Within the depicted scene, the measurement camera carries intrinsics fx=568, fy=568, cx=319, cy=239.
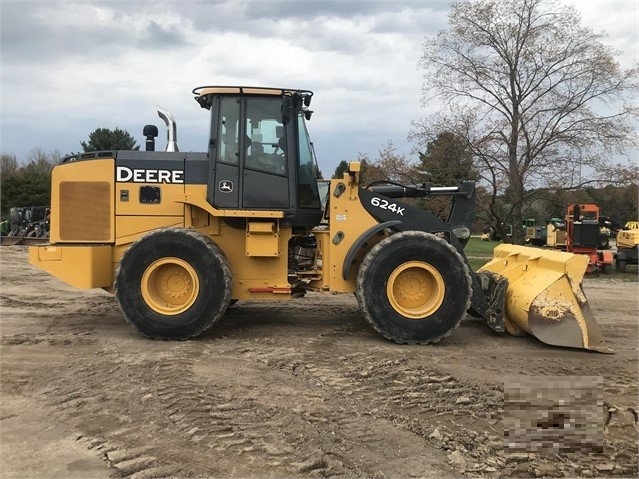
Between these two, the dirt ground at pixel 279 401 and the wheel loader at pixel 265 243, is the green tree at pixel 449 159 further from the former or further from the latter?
the wheel loader at pixel 265 243

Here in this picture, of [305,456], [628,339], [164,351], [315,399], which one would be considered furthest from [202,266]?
[628,339]

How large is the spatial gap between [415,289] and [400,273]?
0.29 metres

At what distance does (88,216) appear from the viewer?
22.8 ft

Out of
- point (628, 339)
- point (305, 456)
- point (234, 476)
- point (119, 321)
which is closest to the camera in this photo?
point (234, 476)

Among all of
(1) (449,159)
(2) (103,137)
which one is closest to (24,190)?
(2) (103,137)

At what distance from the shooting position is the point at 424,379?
512 cm

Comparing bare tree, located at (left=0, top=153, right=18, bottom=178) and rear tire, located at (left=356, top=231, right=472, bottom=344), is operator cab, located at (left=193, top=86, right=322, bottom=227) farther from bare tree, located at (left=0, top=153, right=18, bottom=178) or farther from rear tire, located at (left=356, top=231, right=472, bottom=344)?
bare tree, located at (left=0, top=153, right=18, bottom=178)

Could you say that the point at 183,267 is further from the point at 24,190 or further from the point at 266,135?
the point at 24,190

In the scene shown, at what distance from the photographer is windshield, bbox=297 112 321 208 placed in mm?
6902

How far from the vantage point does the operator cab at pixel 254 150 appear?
22.2 ft

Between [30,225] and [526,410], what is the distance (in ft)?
88.8

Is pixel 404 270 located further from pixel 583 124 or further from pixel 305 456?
pixel 583 124

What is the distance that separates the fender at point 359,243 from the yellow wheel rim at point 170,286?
1717 millimetres

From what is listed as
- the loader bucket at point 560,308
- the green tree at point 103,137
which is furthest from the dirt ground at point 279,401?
the green tree at point 103,137
